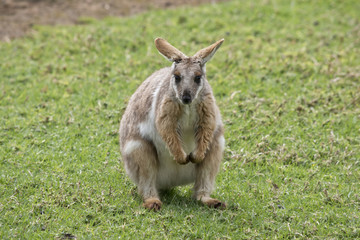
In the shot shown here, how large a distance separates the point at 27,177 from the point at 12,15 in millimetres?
6250

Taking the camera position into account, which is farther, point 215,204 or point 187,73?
point 215,204

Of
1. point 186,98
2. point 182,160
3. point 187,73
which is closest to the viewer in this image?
point 186,98

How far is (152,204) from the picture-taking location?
222 inches

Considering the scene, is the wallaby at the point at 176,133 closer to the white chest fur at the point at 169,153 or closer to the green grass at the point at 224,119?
the white chest fur at the point at 169,153

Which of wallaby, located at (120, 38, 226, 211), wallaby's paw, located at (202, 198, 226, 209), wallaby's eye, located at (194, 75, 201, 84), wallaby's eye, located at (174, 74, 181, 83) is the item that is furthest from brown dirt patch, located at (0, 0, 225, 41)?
wallaby's paw, located at (202, 198, 226, 209)

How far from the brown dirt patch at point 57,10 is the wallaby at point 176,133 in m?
5.93

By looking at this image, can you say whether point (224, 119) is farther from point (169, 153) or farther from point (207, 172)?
point (169, 153)

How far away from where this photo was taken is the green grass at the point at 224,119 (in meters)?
5.47

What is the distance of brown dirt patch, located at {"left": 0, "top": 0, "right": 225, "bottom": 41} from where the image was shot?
37.3 ft

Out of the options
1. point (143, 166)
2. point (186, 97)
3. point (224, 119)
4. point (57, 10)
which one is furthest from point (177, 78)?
point (57, 10)

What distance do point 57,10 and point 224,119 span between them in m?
5.60

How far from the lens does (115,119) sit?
8055 mm

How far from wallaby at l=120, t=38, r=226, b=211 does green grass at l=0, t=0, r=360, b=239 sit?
0.25m

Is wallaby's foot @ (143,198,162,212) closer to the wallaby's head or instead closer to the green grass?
the green grass
